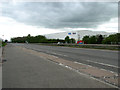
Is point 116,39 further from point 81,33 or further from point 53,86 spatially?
point 53,86

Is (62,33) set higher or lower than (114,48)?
higher

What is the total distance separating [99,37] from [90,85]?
250 ft

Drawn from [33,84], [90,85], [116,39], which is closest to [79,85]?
[90,85]

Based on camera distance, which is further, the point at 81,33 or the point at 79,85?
the point at 81,33

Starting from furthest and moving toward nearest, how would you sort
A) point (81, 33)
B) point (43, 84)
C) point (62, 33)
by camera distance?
1. point (62, 33)
2. point (81, 33)
3. point (43, 84)

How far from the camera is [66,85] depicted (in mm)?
4812

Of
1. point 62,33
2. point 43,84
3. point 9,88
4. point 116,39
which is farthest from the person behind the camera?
point 62,33

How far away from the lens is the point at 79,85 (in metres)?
4.84

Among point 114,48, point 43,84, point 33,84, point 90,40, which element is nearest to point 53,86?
point 43,84

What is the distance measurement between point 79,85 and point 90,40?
7490 cm

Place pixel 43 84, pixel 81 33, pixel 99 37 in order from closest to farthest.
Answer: pixel 43 84 → pixel 99 37 → pixel 81 33

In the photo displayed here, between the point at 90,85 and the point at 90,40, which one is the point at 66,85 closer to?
the point at 90,85

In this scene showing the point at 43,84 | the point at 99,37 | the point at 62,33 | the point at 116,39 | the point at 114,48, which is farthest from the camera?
the point at 62,33

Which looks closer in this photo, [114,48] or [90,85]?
[90,85]
